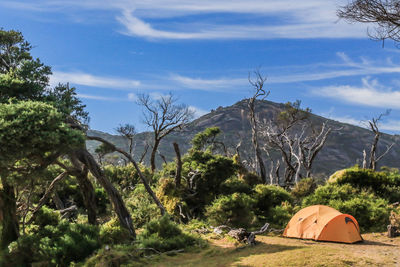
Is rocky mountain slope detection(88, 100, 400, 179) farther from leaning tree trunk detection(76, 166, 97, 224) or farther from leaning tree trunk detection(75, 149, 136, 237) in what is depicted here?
leaning tree trunk detection(75, 149, 136, 237)

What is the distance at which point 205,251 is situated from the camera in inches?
433

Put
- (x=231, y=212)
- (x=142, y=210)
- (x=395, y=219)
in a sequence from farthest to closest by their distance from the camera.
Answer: (x=142, y=210) < (x=231, y=212) < (x=395, y=219)

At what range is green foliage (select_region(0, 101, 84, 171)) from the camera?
8000 mm

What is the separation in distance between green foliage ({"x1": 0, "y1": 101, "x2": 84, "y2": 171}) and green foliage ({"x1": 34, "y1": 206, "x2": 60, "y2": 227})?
434 cm

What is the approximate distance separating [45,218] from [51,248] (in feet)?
9.71

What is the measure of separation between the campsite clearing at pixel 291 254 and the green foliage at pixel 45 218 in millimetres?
4533

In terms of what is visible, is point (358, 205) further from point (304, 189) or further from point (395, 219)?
point (304, 189)

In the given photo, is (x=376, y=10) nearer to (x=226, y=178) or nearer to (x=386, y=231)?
(x=386, y=231)

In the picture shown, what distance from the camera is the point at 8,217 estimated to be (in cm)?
1061

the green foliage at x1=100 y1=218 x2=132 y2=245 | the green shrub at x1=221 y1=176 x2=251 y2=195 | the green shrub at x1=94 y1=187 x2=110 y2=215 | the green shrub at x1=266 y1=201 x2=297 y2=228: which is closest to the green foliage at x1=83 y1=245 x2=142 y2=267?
the green foliage at x1=100 y1=218 x2=132 y2=245

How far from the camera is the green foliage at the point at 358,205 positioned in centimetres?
1425

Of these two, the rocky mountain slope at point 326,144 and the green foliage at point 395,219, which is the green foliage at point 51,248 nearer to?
the green foliage at point 395,219

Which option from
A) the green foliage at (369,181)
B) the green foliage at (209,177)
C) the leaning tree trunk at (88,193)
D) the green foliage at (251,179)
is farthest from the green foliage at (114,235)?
the green foliage at (369,181)

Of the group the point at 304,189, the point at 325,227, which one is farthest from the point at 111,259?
the point at 304,189
